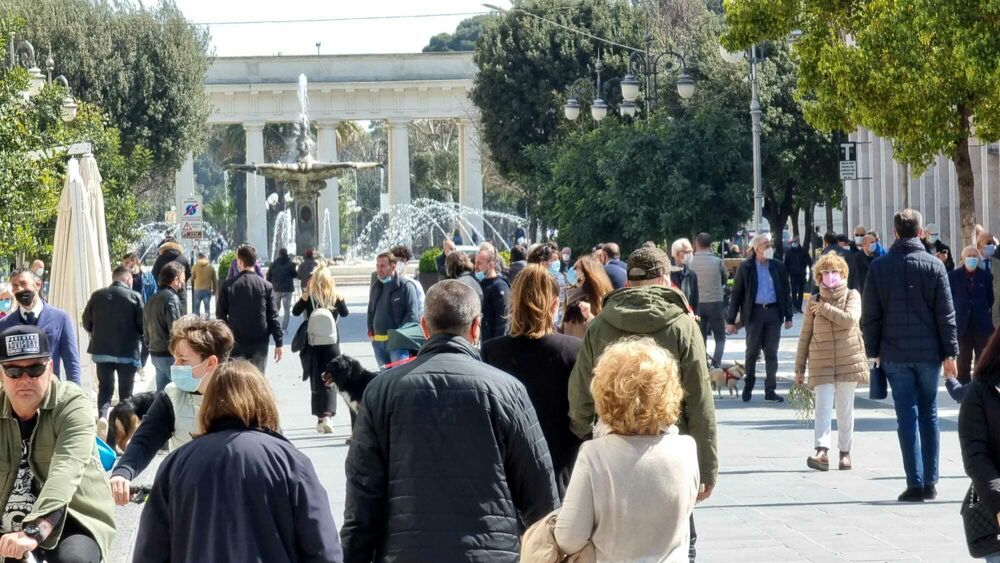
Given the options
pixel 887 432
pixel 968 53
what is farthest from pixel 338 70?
pixel 887 432

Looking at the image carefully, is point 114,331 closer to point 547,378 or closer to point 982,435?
point 547,378

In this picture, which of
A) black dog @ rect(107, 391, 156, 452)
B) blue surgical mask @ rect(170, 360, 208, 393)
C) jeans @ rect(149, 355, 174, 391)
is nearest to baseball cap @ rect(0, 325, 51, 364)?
blue surgical mask @ rect(170, 360, 208, 393)

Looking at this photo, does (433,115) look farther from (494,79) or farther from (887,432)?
(887,432)

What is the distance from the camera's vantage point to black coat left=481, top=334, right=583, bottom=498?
7434 mm

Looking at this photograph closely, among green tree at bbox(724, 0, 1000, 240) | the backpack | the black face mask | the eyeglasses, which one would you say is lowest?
the backpack

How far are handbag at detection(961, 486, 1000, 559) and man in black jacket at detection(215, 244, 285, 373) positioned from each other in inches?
406

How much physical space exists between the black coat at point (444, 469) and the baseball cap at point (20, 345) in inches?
52.2

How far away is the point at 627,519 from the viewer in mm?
4770

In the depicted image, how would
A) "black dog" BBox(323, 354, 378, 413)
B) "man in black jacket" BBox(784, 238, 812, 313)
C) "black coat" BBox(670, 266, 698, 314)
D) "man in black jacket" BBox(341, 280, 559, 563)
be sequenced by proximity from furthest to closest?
"man in black jacket" BBox(784, 238, 812, 313)
"black coat" BBox(670, 266, 698, 314)
"black dog" BBox(323, 354, 378, 413)
"man in black jacket" BBox(341, 280, 559, 563)

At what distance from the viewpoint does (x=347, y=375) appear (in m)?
10.2

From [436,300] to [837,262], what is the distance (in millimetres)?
6805

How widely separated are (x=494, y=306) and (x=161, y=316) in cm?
278

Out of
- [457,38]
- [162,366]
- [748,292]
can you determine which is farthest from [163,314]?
[457,38]

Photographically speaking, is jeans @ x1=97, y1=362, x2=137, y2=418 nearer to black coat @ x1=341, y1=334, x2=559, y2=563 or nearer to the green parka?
the green parka
